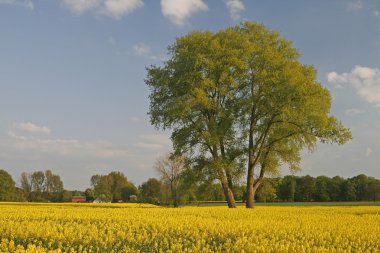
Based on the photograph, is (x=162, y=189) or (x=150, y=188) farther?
(x=150, y=188)

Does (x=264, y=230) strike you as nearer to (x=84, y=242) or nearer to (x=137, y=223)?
(x=137, y=223)

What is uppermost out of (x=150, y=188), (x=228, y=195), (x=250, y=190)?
(x=150, y=188)

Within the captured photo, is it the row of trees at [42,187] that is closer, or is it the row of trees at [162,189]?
the row of trees at [162,189]

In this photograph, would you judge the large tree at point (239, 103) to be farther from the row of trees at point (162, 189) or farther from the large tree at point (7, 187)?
the large tree at point (7, 187)

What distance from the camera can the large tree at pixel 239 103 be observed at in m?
31.3

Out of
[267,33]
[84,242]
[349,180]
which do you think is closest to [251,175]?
[267,33]

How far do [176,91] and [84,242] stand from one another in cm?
2401

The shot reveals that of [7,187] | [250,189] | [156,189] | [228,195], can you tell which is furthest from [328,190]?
[228,195]

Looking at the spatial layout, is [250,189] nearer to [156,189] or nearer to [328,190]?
[156,189]

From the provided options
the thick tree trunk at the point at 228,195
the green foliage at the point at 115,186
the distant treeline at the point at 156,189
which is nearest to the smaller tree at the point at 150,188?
the distant treeline at the point at 156,189

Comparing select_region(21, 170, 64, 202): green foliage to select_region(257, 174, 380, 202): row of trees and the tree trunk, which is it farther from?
the tree trunk

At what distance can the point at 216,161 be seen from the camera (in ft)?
104

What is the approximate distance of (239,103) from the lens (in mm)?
32062

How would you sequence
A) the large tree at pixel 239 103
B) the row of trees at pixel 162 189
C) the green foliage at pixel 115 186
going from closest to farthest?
the large tree at pixel 239 103, the row of trees at pixel 162 189, the green foliage at pixel 115 186
